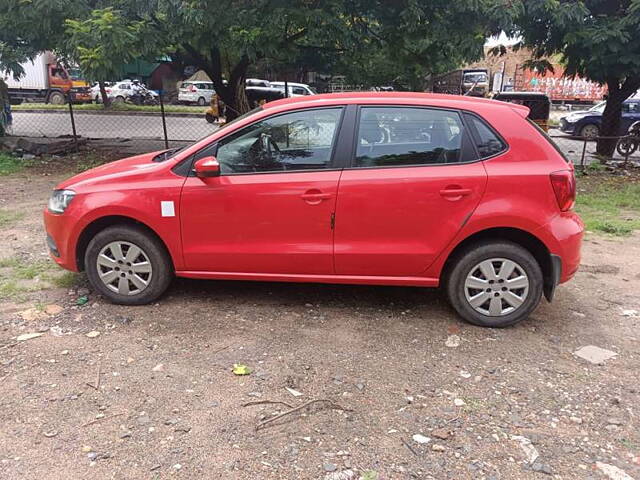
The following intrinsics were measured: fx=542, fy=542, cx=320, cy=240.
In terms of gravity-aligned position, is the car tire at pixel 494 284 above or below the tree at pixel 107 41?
below

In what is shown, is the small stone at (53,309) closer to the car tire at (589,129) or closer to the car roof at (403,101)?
the car roof at (403,101)

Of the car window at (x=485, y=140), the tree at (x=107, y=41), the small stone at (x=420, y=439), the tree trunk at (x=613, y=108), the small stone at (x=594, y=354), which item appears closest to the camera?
the small stone at (x=420, y=439)

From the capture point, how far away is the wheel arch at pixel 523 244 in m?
4.06

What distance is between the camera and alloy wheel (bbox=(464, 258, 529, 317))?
4.05 m

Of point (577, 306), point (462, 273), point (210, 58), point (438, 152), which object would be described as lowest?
point (577, 306)

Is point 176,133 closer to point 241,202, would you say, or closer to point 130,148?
point 130,148

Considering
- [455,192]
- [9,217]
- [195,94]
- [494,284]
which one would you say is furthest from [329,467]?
[195,94]

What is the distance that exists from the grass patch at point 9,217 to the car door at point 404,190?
16.7 ft

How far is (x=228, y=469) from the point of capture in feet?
Result: 8.69

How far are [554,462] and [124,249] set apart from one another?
337cm

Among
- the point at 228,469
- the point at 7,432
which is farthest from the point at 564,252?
the point at 7,432

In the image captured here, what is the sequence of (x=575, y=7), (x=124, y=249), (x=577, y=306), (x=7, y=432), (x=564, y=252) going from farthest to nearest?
(x=575, y=7) < (x=577, y=306) < (x=124, y=249) < (x=564, y=252) < (x=7, y=432)

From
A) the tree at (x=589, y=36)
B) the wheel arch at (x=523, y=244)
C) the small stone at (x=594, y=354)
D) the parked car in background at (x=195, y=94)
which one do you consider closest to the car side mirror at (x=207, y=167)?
the wheel arch at (x=523, y=244)

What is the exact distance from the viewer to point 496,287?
4.10m
